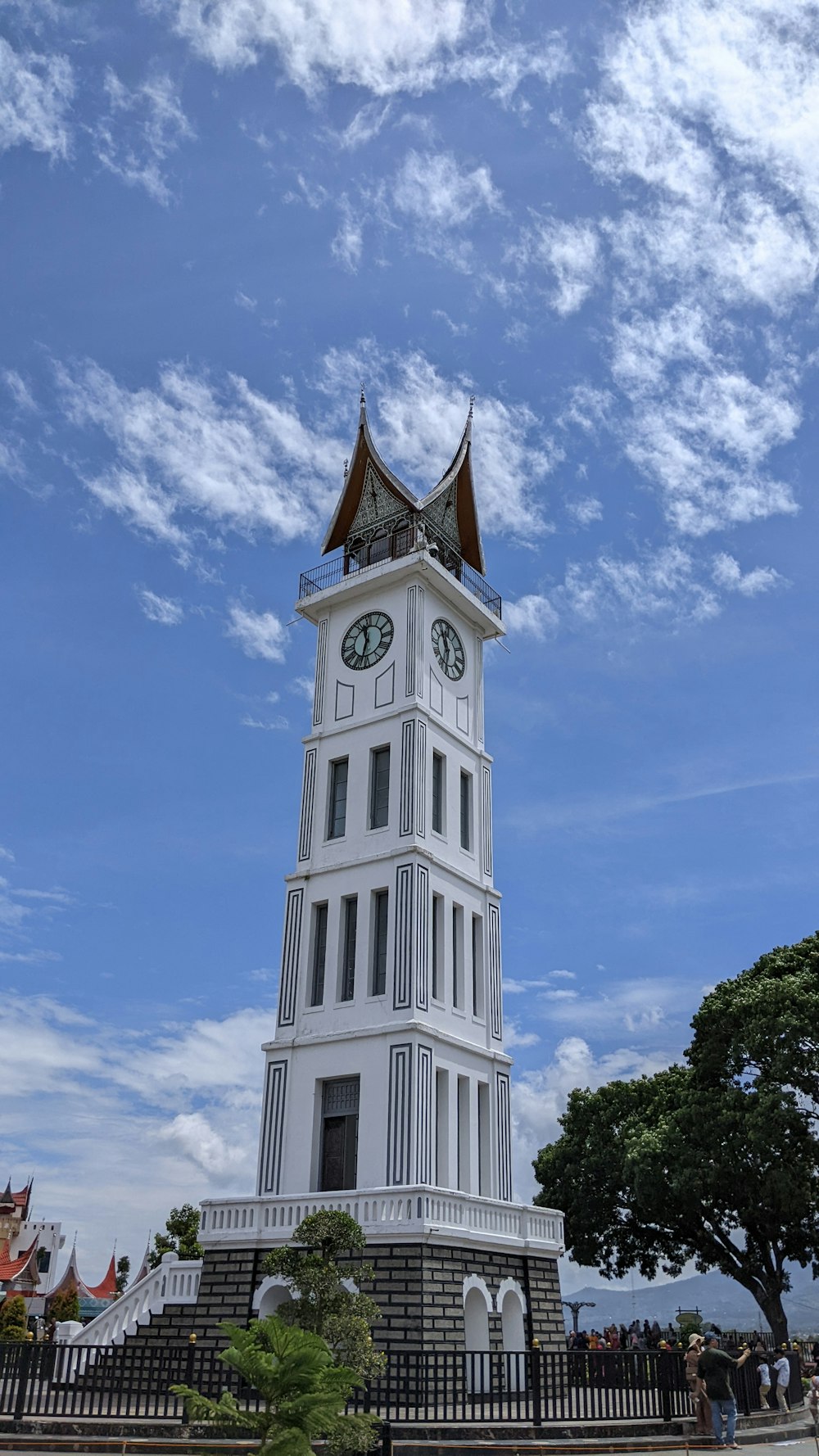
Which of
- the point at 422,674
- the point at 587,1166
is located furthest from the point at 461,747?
the point at 587,1166

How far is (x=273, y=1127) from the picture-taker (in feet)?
93.4

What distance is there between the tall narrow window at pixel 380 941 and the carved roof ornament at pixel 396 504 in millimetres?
12128

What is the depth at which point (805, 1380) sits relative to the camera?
87.1 feet

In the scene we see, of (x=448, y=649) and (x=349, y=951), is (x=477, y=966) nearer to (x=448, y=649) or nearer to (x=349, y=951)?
(x=349, y=951)

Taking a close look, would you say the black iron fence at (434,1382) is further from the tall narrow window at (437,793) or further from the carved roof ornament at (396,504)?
the carved roof ornament at (396,504)

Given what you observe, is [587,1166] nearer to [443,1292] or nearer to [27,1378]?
[443,1292]

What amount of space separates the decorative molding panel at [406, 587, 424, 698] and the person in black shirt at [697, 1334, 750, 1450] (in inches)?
739

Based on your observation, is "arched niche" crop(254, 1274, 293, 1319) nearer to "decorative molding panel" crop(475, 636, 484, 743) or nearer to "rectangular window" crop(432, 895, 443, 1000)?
"rectangular window" crop(432, 895, 443, 1000)

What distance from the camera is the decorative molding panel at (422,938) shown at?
2764cm

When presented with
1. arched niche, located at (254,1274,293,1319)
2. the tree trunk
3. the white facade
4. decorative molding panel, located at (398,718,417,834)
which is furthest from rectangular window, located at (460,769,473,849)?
the tree trunk

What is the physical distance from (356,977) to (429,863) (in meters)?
3.50

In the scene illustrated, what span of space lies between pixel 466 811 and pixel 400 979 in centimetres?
682

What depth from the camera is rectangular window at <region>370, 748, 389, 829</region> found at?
101 feet

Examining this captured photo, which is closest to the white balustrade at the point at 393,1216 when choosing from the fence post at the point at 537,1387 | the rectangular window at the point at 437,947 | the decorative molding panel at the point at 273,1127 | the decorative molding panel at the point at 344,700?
the decorative molding panel at the point at 273,1127
